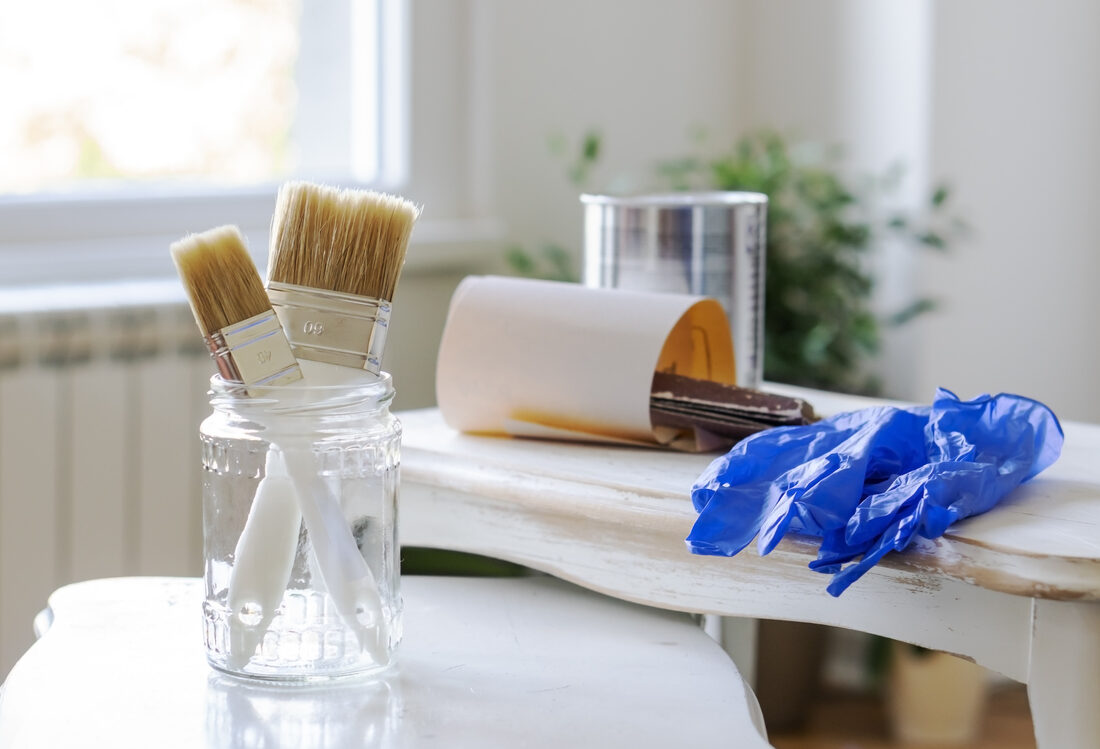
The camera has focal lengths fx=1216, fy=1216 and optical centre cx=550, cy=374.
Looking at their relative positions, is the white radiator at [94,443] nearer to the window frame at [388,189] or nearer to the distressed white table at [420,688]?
the window frame at [388,189]

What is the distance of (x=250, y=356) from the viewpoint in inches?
21.7

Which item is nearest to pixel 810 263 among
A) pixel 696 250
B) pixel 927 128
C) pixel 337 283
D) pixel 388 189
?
pixel 927 128

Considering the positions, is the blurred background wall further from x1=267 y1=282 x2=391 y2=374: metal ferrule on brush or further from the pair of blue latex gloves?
x1=267 y1=282 x2=391 y2=374: metal ferrule on brush

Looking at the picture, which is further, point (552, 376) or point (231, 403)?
point (552, 376)

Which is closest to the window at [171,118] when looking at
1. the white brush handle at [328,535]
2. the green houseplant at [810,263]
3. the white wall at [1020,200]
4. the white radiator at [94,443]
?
the white radiator at [94,443]

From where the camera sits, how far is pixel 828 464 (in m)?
0.63

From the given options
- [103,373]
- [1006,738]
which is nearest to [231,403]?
[103,373]

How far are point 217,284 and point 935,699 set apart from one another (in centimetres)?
162

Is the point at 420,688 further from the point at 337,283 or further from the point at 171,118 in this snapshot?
the point at 171,118

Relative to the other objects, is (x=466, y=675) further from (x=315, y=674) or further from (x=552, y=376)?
(x=552, y=376)

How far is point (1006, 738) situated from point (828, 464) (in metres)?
1.47

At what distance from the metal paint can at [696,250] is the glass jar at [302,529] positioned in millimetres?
382

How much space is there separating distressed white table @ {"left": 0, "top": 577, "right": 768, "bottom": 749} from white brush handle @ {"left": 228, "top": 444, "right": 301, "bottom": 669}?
0.16 feet

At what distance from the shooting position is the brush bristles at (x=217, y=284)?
0.55m
